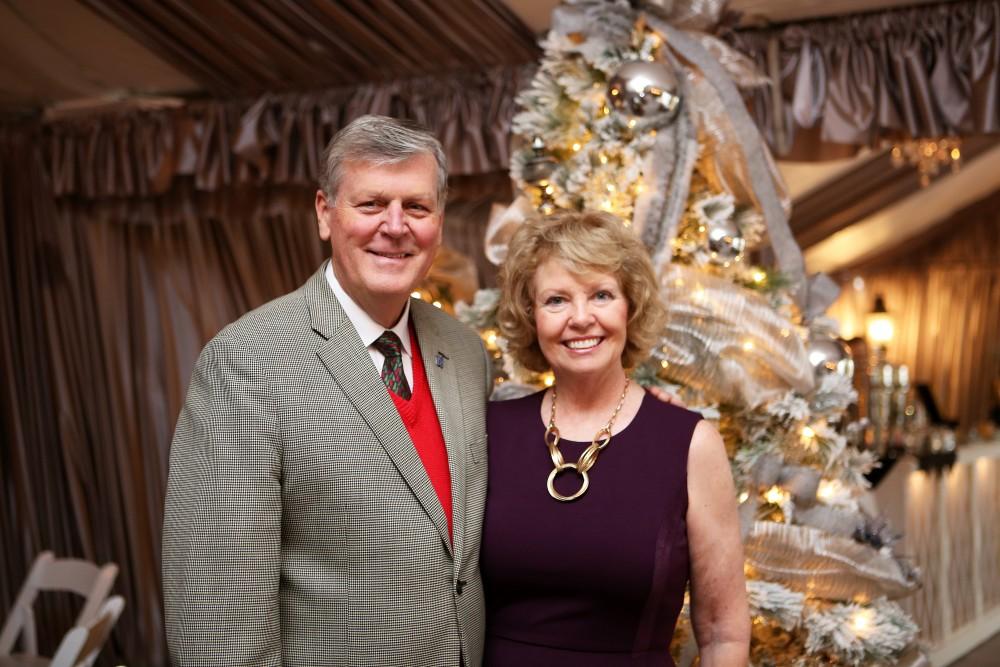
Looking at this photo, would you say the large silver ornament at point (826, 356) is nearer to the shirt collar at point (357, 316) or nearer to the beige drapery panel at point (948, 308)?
the shirt collar at point (357, 316)

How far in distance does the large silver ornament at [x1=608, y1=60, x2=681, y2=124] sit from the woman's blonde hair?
1.52ft

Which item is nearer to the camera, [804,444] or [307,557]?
[307,557]

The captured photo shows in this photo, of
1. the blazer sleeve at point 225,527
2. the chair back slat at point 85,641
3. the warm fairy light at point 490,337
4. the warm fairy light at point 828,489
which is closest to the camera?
the blazer sleeve at point 225,527

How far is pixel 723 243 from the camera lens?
2.45 metres

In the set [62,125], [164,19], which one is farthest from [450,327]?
[62,125]

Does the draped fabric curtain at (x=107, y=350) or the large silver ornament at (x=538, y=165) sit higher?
the large silver ornament at (x=538, y=165)

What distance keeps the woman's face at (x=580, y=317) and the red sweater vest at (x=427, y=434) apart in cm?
25

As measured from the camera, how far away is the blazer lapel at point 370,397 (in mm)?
1774

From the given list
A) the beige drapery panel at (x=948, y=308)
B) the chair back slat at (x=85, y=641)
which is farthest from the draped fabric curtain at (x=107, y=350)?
the beige drapery panel at (x=948, y=308)

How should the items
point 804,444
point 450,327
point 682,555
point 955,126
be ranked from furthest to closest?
1. point 955,126
2. point 804,444
3. point 450,327
4. point 682,555

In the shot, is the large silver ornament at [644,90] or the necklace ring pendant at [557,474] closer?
the necklace ring pendant at [557,474]

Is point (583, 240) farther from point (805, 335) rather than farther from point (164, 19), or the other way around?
point (164, 19)

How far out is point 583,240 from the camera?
6.37 ft

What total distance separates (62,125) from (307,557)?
3.35 metres
